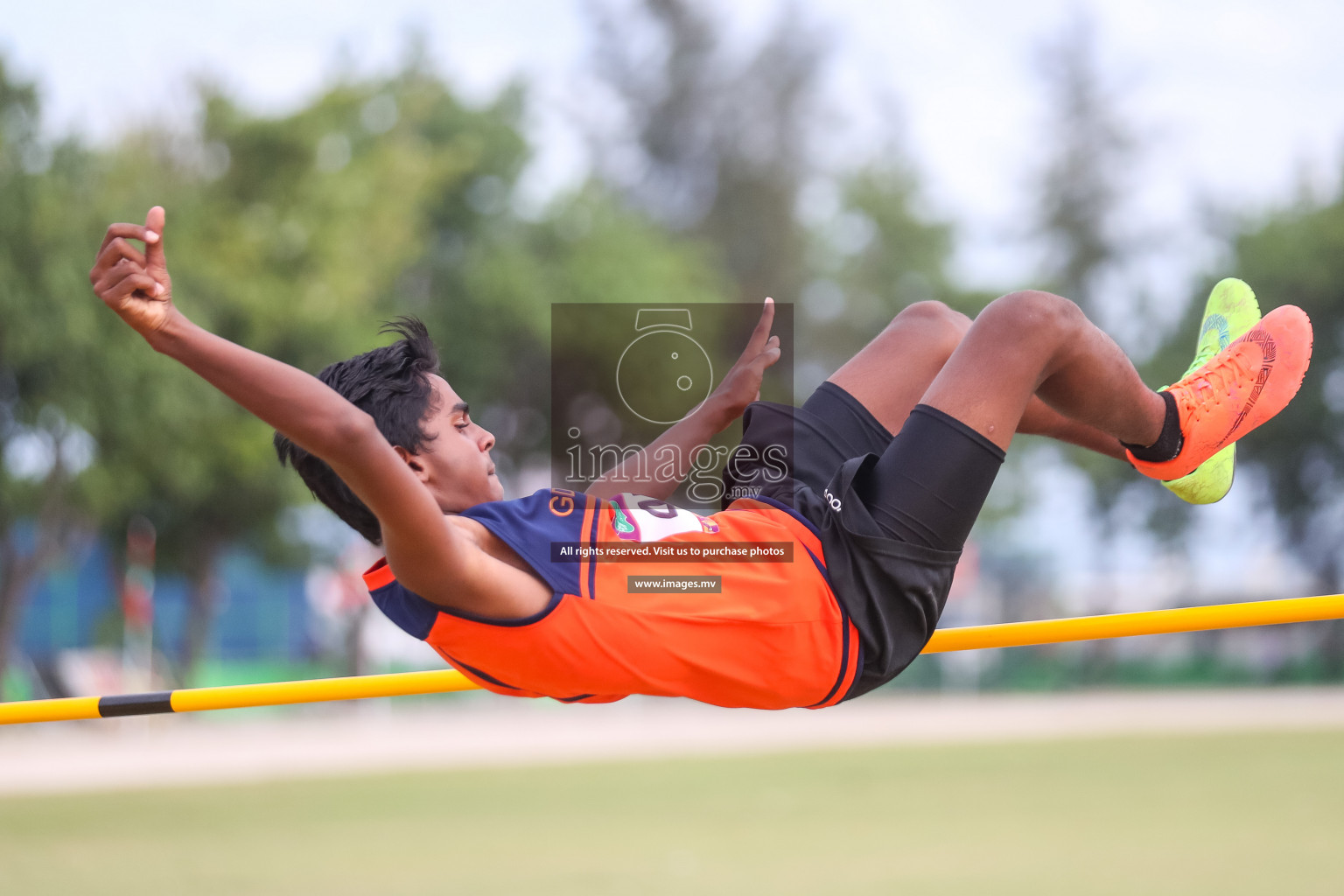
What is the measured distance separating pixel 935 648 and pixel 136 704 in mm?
2212

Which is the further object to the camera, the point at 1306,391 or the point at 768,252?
the point at 768,252

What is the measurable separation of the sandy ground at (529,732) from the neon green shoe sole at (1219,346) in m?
10.6

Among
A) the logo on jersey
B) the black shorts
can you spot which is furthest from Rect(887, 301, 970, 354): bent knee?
the logo on jersey

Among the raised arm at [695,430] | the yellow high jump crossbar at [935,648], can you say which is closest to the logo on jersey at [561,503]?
the raised arm at [695,430]

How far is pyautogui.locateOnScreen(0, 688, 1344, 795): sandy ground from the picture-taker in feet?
43.9

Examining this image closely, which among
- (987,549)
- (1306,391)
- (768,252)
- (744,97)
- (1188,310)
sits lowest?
(987,549)

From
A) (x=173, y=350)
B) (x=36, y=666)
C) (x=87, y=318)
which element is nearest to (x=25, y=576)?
(x=36, y=666)

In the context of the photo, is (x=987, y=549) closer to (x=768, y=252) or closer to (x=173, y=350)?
→ (x=768, y=252)

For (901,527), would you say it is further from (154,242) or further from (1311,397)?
(1311,397)

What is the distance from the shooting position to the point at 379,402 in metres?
2.75

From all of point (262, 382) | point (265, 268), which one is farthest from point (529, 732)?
point (262, 382)

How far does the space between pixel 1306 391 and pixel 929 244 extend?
30.7ft

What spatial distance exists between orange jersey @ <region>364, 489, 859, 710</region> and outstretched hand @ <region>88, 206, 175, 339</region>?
2.44 feet

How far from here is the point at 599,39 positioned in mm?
27469
